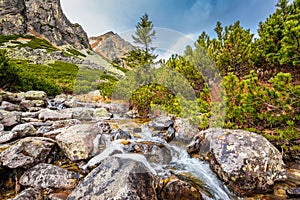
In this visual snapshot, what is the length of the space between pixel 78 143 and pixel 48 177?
0.86 m

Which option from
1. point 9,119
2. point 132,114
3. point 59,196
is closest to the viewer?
point 59,196

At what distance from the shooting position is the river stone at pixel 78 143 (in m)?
3.53

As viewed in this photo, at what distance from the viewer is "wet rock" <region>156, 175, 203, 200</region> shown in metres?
2.57

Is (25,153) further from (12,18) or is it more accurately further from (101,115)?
Answer: (12,18)

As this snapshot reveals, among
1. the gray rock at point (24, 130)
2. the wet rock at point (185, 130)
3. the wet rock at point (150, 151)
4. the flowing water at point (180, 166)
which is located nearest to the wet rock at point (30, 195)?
the flowing water at point (180, 166)

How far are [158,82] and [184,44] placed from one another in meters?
2.30

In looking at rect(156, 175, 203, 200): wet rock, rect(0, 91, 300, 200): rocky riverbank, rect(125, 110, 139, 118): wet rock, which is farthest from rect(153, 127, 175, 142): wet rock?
rect(125, 110, 139, 118): wet rock

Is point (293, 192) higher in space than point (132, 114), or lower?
lower

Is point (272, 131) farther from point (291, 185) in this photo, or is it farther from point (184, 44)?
point (184, 44)

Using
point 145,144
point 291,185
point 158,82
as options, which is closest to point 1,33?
point 158,82

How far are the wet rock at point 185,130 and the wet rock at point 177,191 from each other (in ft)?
8.38

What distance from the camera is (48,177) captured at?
293 cm

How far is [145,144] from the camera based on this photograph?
4.31 metres

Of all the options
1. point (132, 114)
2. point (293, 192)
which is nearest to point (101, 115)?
point (132, 114)
